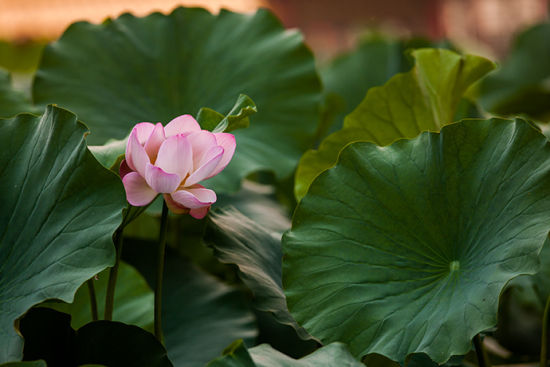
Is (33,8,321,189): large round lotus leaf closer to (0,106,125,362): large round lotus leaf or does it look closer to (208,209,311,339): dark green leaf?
(208,209,311,339): dark green leaf

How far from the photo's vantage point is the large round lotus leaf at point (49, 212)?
0.42 m

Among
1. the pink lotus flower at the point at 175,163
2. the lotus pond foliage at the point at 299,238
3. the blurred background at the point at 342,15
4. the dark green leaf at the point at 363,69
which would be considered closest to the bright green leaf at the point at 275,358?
the lotus pond foliage at the point at 299,238

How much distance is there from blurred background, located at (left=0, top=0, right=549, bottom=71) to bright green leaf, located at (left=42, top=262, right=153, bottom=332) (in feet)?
13.6

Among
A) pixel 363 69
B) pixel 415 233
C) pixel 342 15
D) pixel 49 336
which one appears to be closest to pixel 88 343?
pixel 49 336

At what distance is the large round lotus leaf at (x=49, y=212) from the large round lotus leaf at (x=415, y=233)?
Answer: 0.49 feet

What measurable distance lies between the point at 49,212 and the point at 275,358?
182 millimetres

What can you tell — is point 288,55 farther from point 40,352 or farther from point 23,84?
point 23,84

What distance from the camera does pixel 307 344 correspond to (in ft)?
2.05

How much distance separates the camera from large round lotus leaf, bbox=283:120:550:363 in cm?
47

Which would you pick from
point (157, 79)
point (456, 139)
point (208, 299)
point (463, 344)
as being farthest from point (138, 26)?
point (463, 344)

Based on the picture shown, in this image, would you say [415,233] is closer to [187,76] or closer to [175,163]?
[175,163]

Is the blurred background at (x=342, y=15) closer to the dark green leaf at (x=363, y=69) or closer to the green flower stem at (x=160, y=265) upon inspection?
the dark green leaf at (x=363, y=69)

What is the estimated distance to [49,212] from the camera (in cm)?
45

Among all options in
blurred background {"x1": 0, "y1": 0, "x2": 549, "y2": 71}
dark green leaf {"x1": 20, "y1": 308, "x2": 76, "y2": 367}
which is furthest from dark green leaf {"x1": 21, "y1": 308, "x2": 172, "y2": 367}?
blurred background {"x1": 0, "y1": 0, "x2": 549, "y2": 71}
